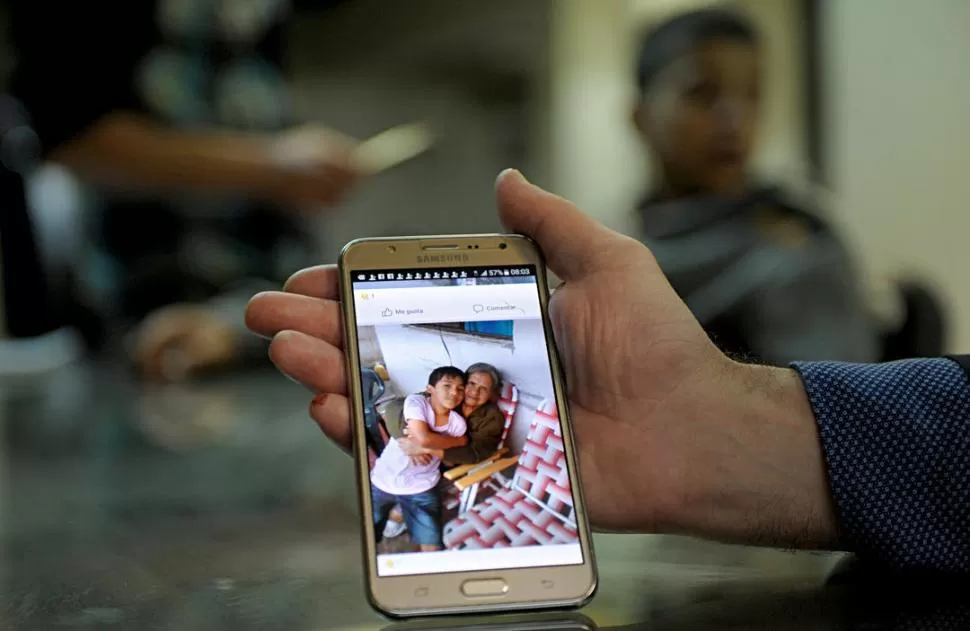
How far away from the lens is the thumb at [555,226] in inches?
16.7

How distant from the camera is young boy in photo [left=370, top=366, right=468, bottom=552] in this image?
36cm

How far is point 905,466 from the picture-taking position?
388 mm

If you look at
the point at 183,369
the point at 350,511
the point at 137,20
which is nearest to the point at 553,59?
the point at 137,20

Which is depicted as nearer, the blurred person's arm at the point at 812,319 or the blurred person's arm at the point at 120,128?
the blurred person's arm at the point at 812,319

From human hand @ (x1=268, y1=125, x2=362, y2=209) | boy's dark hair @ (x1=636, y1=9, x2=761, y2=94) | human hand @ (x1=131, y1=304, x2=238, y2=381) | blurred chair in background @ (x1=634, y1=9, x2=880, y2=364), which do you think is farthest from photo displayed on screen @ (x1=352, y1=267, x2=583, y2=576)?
human hand @ (x1=268, y1=125, x2=362, y2=209)

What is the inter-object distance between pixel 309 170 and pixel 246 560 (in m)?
1.25

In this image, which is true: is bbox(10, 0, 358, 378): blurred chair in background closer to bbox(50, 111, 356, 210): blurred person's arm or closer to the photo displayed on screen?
bbox(50, 111, 356, 210): blurred person's arm

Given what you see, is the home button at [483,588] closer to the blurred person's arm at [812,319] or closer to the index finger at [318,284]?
the index finger at [318,284]

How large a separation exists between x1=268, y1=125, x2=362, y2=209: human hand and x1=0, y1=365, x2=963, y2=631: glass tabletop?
2.90ft

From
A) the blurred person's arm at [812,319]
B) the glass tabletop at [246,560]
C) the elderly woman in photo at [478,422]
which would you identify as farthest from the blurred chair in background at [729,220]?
the elderly woman in photo at [478,422]

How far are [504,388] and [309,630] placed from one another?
0.39 ft

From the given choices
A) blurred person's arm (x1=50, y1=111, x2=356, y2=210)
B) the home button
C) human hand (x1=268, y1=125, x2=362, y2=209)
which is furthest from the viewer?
human hand (x1=268, y1=125, x2=362, y2=209)

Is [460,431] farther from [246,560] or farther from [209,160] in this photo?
[209,160]

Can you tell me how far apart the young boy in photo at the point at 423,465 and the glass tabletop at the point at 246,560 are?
0.03 m
